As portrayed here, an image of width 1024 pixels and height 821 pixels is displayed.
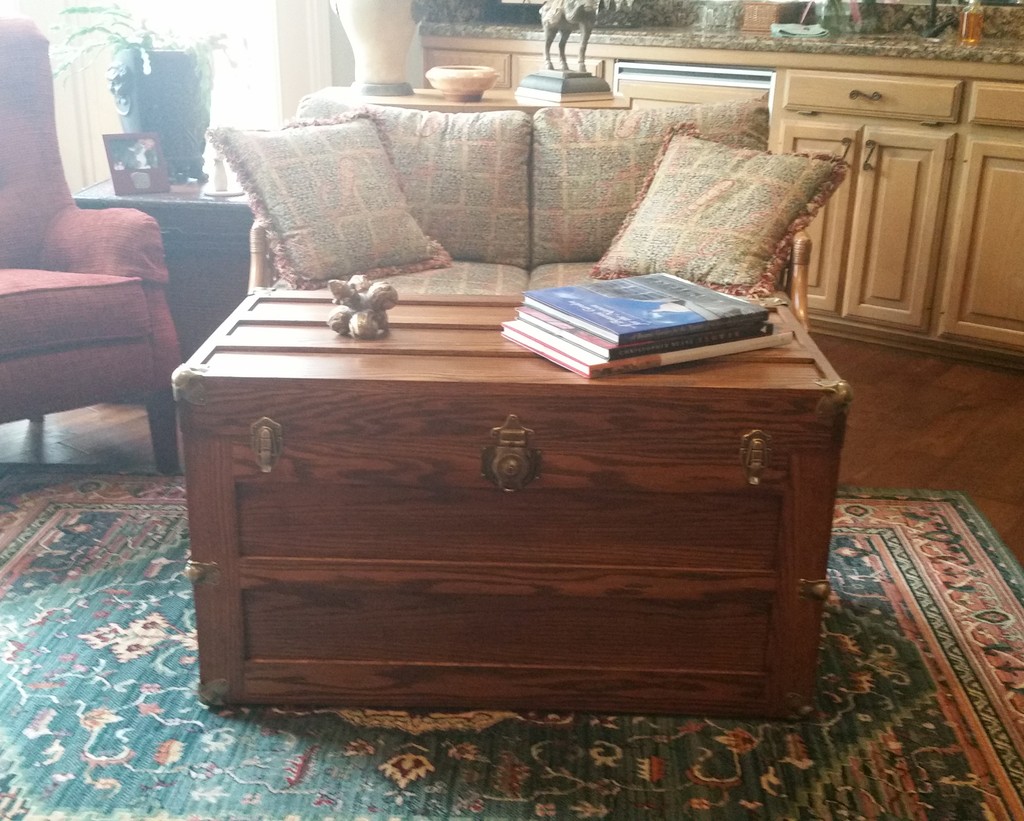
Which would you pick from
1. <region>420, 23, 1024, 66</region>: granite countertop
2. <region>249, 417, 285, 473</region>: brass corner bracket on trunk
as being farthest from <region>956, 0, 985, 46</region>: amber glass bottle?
<region>249, 417, 285, 473</region>: brass corner bracket on trunk

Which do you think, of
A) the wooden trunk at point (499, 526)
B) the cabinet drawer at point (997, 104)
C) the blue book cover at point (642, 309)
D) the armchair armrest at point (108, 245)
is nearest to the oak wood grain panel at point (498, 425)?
the wooden trunk at point (499, 526)

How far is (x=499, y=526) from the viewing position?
167 centimetres

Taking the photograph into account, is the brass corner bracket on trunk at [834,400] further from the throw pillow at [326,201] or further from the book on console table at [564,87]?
the book on console table at [564,87]

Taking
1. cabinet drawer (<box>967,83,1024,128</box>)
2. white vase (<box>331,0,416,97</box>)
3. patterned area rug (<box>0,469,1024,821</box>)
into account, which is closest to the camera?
patterned area rug (<box>0,469,1024,821</box>)

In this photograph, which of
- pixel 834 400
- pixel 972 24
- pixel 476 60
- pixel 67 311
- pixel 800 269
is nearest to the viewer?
pixel 834 400

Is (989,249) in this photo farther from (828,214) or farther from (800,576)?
(800,576)

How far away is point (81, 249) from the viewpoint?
259cm

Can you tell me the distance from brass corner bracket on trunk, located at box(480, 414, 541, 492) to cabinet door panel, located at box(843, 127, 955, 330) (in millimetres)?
2214

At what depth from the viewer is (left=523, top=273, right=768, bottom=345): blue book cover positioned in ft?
5.37

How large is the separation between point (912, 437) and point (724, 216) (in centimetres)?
99

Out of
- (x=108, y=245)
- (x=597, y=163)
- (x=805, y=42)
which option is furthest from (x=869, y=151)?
(x=108, y=245)

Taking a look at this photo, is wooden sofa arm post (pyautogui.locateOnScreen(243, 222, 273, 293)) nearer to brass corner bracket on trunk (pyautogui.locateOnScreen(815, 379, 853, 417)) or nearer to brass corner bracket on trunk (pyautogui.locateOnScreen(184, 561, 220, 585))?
brass corner bracket on trunk (pyautogui.locateOnScreen(184, 561, 220, 585))

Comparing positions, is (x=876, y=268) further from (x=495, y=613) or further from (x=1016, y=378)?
(x=495, y=613)

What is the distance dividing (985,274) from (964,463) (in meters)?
0.82
